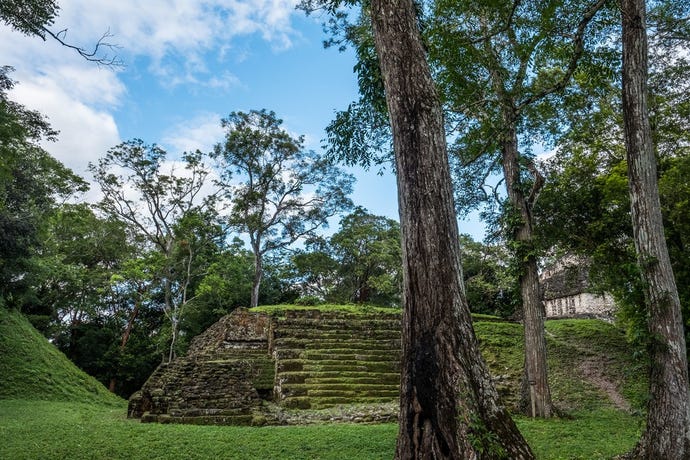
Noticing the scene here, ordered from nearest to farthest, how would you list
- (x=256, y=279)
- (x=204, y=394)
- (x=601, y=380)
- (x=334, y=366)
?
(x=204, y=394)
(x=601, y=380)
(x=334, y=366)
(x=256, y=279)

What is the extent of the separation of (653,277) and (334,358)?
871 cm

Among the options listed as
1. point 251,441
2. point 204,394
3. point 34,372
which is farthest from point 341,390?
point 34,372

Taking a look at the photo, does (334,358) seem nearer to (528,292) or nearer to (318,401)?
(318,401)

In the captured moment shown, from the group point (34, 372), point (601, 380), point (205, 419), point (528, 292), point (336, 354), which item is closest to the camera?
point (205, 419)

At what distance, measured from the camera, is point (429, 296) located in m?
3.54

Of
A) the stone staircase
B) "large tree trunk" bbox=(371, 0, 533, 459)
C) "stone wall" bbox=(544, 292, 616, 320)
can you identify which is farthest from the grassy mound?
"stone wall" bbox=(544, 292, 616, 320)

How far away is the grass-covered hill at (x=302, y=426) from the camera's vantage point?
5.29 meters

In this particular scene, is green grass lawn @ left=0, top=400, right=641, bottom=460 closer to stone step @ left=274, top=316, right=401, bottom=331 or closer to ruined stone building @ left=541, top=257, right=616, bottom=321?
stone step @ left=274, top=316, right=401, bottom=331

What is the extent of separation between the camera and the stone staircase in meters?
10.5

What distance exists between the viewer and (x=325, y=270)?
968 inches

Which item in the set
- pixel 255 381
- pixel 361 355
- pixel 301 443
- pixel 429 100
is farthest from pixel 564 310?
pixel 429 100

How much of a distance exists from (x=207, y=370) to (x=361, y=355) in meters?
4.47

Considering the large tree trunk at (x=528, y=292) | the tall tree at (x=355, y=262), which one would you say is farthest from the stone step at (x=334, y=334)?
the tall tree at (x=355, y=262)

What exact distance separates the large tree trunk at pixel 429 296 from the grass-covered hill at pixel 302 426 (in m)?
2.24
